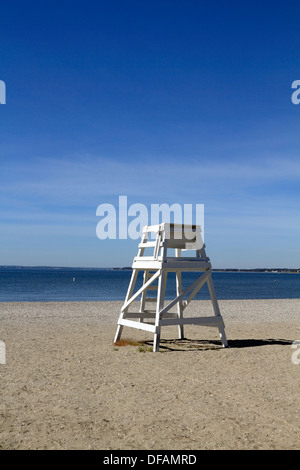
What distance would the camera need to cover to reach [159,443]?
5312mm

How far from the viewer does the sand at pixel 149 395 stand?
549 centimetres

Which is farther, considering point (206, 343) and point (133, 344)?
point (206, 343)

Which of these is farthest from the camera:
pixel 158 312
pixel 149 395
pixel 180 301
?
pixel 180 301

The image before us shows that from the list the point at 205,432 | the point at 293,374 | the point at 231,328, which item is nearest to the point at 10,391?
the point at 205,432

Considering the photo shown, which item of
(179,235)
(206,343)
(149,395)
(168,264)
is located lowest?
Result: (206,343)

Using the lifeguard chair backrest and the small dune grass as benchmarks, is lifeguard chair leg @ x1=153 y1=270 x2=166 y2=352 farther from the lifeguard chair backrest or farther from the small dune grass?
the lifeguard chair backrest

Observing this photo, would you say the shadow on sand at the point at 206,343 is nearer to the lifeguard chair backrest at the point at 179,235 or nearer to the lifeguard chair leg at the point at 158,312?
the lifeguard chair leg at the point at 158,312

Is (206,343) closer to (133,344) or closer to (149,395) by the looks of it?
(133,344)

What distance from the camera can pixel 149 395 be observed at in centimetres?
726

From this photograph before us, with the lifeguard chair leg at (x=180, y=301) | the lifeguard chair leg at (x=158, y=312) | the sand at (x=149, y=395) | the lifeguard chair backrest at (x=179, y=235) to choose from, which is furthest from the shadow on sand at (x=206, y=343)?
the lifeguard chair backrest at (x=179, y=235)

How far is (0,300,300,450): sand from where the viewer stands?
5.49m

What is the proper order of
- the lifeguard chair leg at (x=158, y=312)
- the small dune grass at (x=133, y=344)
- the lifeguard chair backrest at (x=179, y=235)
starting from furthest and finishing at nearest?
the lifeguard chair backrest at (x=179, y=235)
the small dune grass at (x=133, y=344)
the lifeguard chair leg at (x=158, y=312)

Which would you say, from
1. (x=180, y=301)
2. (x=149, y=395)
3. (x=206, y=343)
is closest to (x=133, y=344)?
(x=180, y=301)
